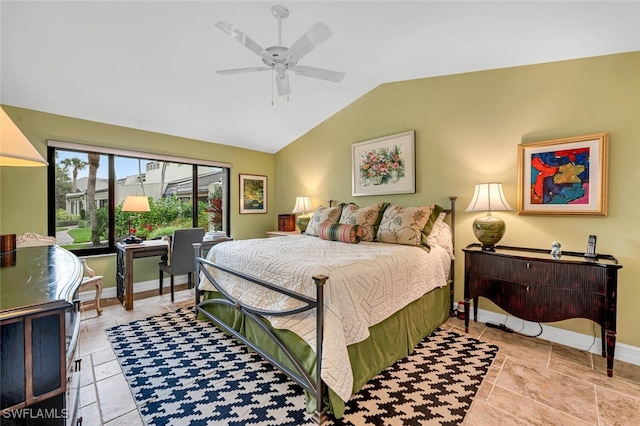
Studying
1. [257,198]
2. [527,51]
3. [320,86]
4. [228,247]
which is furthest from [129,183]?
[527,51]

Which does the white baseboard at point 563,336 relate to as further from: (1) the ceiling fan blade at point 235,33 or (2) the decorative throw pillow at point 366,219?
(1) the ceiling fan blade at point 235,33

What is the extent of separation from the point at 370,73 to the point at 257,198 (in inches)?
123

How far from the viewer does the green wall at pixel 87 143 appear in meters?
3.14

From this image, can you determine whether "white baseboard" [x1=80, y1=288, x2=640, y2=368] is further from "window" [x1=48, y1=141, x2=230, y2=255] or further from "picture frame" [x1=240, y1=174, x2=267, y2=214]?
"window" [x1=48, y1=141, x2=230, y2=255]

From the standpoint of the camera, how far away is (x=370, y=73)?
3406mm

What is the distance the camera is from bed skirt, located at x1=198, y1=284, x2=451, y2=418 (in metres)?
1.77

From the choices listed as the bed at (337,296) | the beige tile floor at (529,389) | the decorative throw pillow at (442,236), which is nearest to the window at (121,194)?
the beige tile floor at (529,389)

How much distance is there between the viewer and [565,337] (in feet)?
8.36

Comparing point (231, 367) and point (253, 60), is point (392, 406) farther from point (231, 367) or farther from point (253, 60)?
point (253, 60)

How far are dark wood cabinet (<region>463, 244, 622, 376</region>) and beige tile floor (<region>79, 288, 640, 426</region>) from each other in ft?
0.70

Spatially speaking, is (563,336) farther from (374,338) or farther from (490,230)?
(374,338)

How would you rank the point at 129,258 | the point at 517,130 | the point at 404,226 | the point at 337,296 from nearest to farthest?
the point at 337,296
the point at 517,130
the point at 404,226
the point at 129,258

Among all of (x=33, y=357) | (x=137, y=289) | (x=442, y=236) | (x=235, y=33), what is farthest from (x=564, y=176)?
(x=137, y=289)

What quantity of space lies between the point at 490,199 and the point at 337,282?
6.39 feet
